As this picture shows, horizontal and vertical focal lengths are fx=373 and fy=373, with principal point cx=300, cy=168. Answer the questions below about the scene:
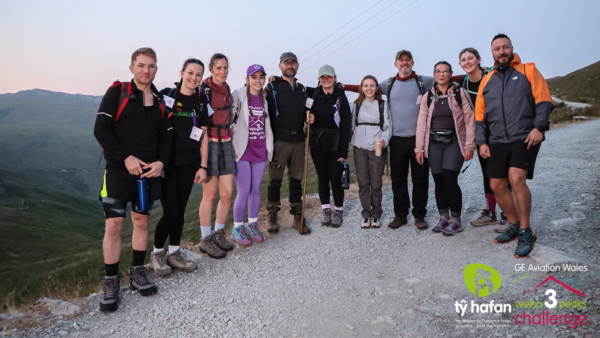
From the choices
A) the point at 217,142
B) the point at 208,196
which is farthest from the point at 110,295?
the point at 217,142

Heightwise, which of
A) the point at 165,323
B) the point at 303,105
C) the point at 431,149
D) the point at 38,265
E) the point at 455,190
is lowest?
the point at 38,265

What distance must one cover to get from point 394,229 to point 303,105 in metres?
3.23

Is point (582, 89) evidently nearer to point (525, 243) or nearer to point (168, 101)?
point (525, 243)

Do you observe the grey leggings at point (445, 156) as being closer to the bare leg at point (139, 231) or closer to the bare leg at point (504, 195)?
the bare leg at point (504, 195)

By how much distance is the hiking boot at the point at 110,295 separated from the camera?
16.1 ft

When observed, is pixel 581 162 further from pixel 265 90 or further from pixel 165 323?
pixel 165 323

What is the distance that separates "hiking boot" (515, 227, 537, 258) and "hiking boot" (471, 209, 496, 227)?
1.35m

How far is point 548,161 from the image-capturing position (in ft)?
44.6

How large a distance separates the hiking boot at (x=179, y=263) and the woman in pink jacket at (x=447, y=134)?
4.63 m

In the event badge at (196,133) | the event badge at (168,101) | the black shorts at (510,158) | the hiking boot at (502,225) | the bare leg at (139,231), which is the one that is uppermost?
the event badge at (168,101)

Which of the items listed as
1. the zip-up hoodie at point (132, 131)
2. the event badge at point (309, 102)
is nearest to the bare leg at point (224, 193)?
the zip-up hoodie at point (132, 131)

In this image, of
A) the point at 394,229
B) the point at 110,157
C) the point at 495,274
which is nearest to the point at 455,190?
the point at 394,229

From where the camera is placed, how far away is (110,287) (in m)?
5.04

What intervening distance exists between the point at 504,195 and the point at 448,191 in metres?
1.12
